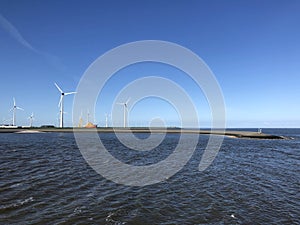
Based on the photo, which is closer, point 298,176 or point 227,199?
point 227,199

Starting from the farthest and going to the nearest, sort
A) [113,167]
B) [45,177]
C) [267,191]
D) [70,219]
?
1. [113,167]
2. [45,177]
3. [267,191]
4. [70,219]

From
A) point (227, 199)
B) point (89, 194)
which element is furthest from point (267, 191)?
point (89, 194)

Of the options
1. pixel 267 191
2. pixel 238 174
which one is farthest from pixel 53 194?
pixel 238 174

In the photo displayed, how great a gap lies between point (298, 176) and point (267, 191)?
25.5ft

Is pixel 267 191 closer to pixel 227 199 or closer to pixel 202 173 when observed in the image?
pixel 227 199

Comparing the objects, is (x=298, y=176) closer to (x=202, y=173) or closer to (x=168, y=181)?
(x=202, y=173)

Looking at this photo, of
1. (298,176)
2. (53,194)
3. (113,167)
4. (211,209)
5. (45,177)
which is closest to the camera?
(211,209)

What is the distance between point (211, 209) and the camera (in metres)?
13.0

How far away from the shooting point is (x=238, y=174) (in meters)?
22.7

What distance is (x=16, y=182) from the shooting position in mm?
17234

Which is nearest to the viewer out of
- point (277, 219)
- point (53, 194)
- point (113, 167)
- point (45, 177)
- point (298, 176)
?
point (277, 219)

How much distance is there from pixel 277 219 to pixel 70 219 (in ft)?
33.0

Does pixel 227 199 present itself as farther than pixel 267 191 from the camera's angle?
No

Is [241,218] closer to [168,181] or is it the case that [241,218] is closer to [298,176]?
[168,181]
